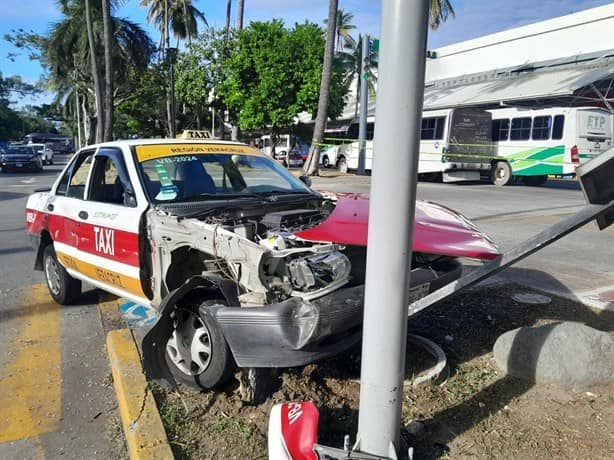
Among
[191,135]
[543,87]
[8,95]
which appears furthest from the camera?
[8,95]

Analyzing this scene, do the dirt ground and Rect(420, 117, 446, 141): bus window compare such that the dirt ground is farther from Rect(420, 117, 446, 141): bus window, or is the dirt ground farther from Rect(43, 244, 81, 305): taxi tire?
Rect(420, 117, 446, 141): bus window

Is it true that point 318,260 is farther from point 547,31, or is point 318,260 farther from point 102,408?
point 547,31

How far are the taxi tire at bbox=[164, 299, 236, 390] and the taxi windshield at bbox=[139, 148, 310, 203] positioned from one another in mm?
1252

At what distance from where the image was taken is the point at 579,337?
334cm

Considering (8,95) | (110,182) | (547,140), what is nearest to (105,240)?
(110,182)

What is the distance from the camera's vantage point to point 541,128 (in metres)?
18.4

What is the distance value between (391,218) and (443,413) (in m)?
1.46

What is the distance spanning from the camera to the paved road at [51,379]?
3055mm

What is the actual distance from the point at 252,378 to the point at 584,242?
701 cm

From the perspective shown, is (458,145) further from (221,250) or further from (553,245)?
(221,250)

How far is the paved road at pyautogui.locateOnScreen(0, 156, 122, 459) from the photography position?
120 inches

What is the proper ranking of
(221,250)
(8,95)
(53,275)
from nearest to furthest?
(221,250) → (53,275) → (8,95)

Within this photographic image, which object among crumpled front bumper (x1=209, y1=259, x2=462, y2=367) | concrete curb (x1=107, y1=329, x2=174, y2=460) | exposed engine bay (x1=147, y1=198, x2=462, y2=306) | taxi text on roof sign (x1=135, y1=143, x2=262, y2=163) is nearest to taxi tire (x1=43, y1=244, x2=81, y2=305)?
concrete curb (x1=107, y1=329, x2=174, y2=460)

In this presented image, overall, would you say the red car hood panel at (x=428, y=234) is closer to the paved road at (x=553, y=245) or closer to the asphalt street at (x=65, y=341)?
the asphalt street at (x=65, y=341)
